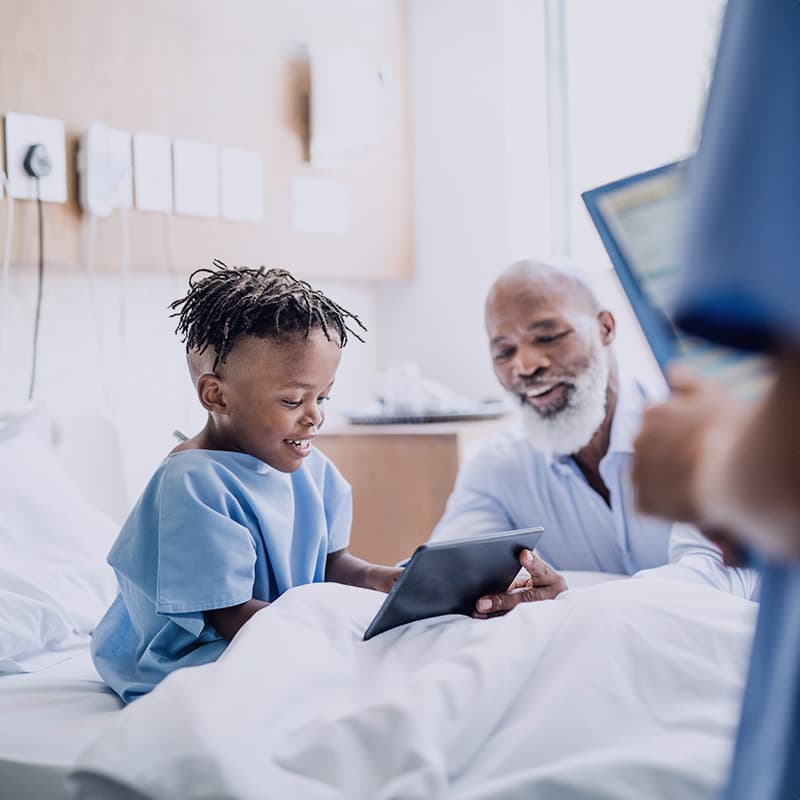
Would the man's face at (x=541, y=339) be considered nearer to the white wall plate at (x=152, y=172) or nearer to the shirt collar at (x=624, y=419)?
the shirt collar at (x=624, y=419)

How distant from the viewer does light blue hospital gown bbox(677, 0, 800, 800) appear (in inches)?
24.3

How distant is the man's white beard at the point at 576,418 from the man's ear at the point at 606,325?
6 centimetres

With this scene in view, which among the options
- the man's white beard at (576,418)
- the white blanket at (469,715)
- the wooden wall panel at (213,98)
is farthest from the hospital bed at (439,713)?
the wooden wall panel at (213,98)

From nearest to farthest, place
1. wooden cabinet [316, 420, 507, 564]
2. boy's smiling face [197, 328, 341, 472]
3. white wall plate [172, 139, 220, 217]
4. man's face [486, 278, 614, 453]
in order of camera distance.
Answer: boy's smiling face [197, 328, 341, 472], man's face [486, 278, 614, 453], white wall plate [172, 139, 220, 217], wooden cabinet [316, 420, 507, 564]

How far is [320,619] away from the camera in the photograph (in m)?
1.26

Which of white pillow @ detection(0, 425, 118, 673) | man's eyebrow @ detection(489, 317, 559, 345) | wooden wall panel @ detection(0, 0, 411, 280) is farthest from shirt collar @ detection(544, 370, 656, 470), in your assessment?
wooden wall panel @ detection(0, 0, 411, 280)

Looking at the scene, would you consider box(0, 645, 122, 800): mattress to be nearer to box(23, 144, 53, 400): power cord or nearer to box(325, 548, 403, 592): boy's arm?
box(325, 548, 403, 592): boy's arm

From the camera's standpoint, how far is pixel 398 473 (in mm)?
2885

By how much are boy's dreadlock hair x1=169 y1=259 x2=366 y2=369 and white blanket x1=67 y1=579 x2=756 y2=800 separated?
484 mm

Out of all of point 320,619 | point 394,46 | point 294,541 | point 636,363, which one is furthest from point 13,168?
point 636,363

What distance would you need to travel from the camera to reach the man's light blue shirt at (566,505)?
206 centimetres

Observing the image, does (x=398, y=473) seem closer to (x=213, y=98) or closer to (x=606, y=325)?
(x=606, y=325)

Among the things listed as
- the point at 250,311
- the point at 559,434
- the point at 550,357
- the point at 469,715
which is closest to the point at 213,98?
the point at 550,357

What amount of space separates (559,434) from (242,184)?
4.26 feet
